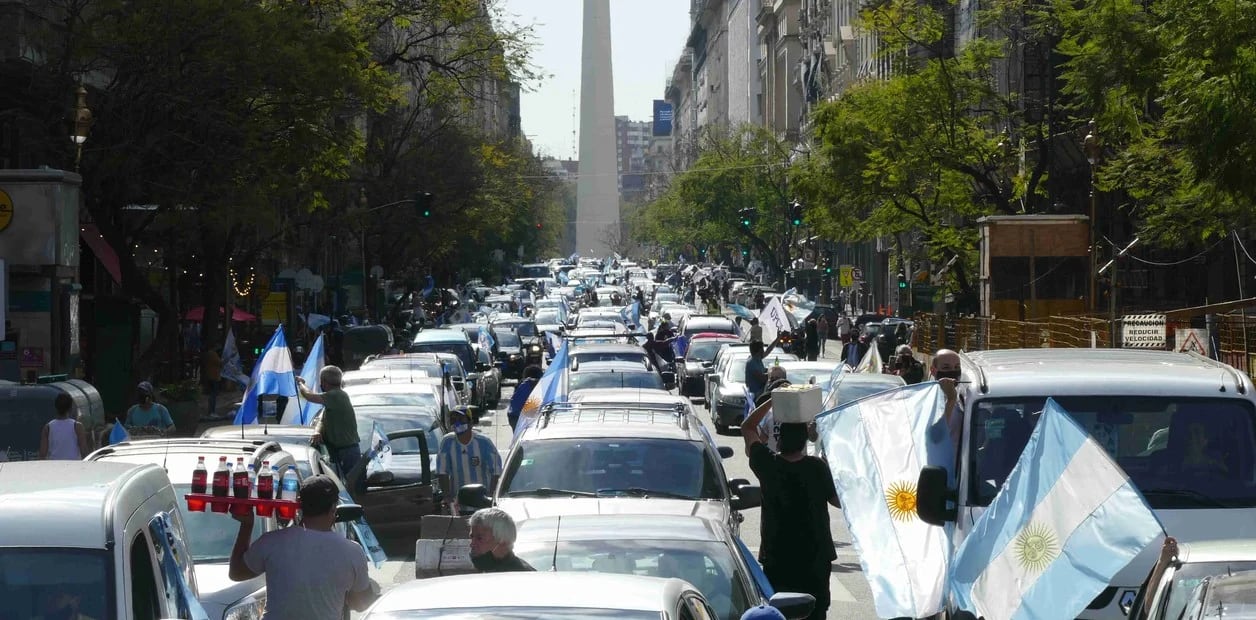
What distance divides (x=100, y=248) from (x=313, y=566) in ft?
89.8

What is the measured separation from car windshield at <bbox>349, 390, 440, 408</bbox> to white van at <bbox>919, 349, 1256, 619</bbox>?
472 inches

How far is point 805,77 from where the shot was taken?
10106cm

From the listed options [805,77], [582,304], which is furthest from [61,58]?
[805,77]

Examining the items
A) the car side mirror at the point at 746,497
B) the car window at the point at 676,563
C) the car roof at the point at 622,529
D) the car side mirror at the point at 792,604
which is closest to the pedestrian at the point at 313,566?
the car window at the point at 676,563

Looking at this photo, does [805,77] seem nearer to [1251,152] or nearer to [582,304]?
[582,304]

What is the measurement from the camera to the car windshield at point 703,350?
39031 millimetres

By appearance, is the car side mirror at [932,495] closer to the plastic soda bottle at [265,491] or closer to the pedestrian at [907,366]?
the plastic soda bottle at [265,491]

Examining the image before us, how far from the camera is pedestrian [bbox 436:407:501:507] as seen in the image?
1551 centimetres

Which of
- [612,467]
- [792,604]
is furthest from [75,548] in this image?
[612,467]

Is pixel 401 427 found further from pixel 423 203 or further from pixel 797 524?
pixel 423 203

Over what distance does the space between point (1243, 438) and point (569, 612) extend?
5.46 meters

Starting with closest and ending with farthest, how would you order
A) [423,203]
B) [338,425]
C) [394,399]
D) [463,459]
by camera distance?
1. [463,459]
2. [338,425]
3. [394,399]
4. [423,203]

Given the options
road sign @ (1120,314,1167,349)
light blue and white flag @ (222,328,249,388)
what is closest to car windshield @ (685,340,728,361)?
road sign @ (1120,314,1167,349)

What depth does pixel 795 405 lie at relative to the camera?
1020cm
